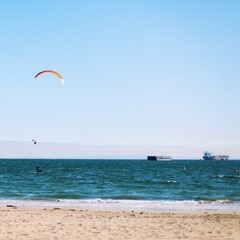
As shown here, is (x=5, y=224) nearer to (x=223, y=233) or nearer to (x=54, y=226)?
(x=54, y=226)

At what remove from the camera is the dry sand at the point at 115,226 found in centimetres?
1384

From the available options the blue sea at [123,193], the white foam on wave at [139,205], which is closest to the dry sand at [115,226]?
the white foam on wave at [139,205]

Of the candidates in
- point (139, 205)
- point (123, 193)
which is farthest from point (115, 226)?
point (123, 193)

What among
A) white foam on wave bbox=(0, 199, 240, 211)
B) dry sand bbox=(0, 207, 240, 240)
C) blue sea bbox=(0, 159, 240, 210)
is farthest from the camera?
blue sea bbox=(0, 159, 240, 210)

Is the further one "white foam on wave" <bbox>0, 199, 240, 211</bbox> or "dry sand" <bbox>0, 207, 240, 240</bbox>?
"white foam on wave" <bbox>0, 199, 240, 211</bbox>

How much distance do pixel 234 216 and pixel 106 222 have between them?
639cm

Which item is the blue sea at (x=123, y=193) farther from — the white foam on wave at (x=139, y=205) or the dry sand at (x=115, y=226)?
the dry sand at (x=115, y=226)

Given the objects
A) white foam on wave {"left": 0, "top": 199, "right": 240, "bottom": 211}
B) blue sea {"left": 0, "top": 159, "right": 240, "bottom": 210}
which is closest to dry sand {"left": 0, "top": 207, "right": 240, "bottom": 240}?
white foam on wave {"left": 0, "top": 199, "right": 240, "bottom": 211}

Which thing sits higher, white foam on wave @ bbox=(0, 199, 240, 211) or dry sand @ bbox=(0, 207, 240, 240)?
dry sand @ bbox=(0, 207, 240, 240)

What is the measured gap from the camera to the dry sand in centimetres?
1384

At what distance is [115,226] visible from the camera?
15.8 meters

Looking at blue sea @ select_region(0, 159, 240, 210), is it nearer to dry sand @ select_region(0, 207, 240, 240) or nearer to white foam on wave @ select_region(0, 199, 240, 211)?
white foam on wave @ select_region(0, 199, 240, 211)

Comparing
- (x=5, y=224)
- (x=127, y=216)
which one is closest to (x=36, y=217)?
(x=5, y=224)

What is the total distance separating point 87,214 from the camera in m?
19.6
